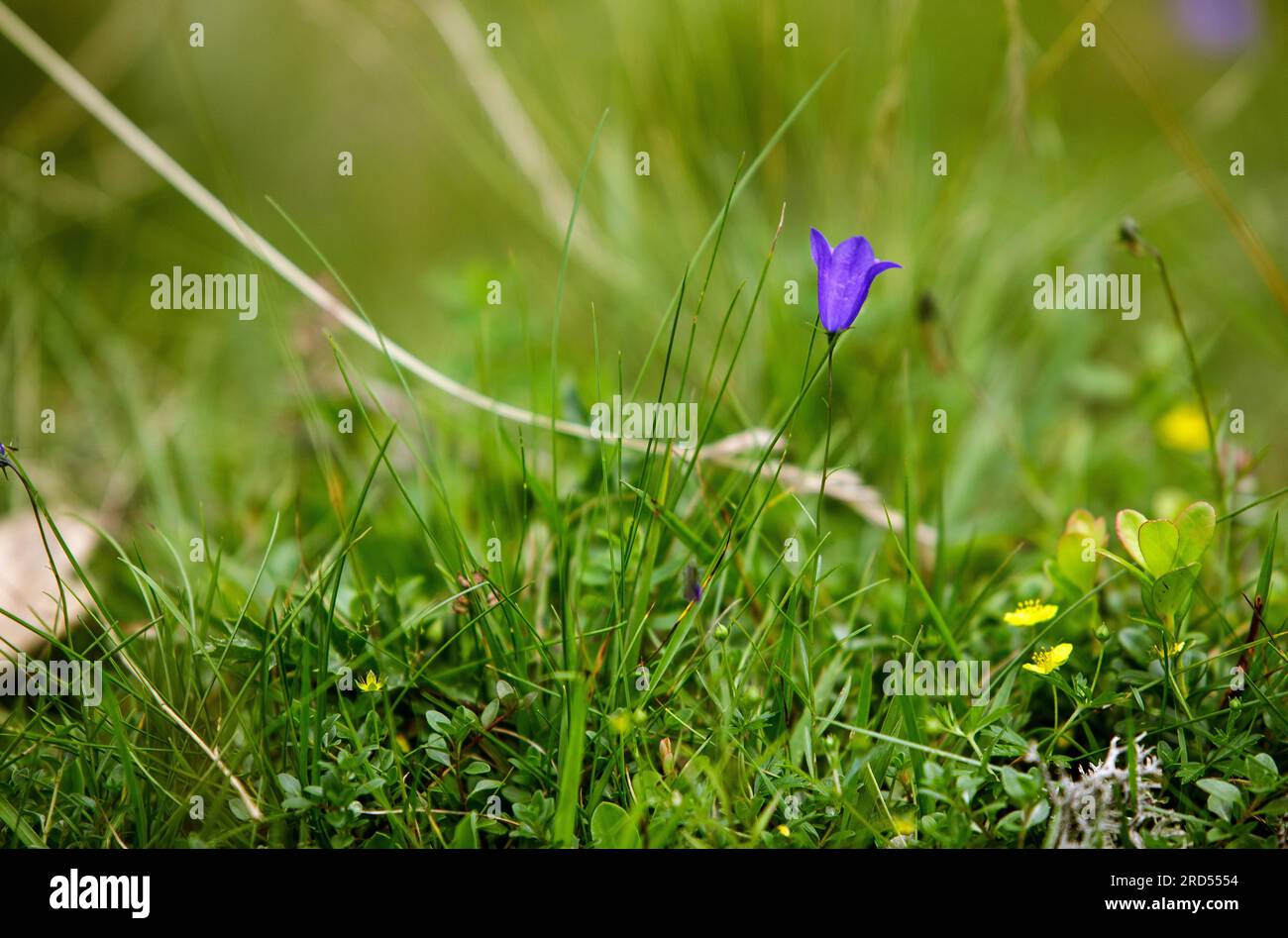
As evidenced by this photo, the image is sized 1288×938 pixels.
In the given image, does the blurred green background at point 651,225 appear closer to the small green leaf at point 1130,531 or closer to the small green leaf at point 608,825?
the small green leaf at point 1130,531

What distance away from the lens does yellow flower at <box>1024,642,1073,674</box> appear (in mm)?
1323

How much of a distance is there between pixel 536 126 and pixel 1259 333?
1952 mm

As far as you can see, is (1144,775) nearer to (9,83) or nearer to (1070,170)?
(1070,170)

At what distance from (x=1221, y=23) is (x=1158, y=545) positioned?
2.46 meters

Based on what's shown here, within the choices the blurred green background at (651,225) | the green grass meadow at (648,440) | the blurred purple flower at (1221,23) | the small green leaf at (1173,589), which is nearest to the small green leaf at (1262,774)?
the green grass meadow at (648,440)

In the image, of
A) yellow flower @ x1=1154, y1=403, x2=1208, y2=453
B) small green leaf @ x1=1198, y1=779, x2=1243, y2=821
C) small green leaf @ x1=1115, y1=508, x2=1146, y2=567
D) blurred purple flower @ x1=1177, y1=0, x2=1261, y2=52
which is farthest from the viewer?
blurred purple flower @ x1=1177, y1=0, x2=1261, y2=52

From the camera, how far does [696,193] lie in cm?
267

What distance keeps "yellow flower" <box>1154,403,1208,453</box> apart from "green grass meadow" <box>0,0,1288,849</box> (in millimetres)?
16

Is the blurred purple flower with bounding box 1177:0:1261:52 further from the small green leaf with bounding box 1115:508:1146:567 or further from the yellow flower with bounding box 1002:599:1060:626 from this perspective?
the yellow flower with bounding box 1002:599:1060:626

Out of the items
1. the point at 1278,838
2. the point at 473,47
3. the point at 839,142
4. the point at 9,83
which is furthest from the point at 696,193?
the point at 9,83

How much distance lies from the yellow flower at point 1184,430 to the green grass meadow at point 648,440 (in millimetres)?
16

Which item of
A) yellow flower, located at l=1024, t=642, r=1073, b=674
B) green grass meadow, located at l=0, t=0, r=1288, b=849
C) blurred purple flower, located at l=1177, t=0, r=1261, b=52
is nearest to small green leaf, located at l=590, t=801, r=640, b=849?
green grass meadow, located at l=0, t=0, r=1288, b=849

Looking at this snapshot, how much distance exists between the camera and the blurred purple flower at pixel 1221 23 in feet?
9.86
